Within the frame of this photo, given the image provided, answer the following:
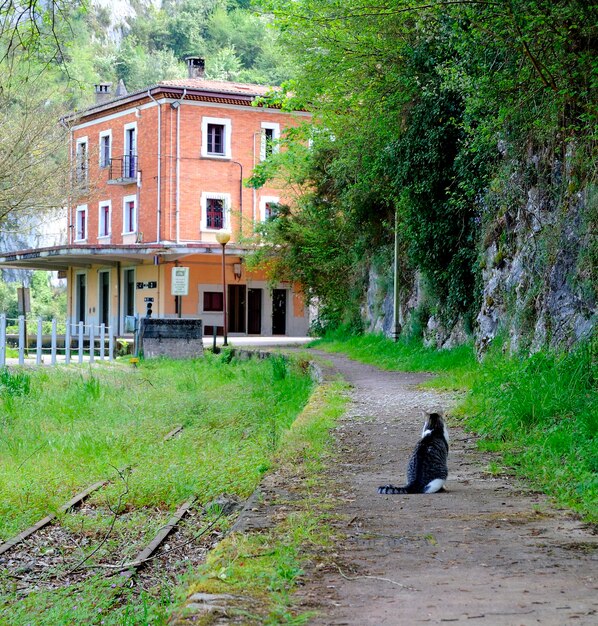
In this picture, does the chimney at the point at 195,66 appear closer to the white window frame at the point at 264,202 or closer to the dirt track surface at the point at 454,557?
the white window frame at the point at 264,202

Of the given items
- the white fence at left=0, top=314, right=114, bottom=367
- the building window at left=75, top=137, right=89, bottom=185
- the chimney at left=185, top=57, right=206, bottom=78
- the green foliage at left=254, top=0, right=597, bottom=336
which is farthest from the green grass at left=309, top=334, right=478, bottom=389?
the chimney at left=185, top=57, right=206, bottom=78

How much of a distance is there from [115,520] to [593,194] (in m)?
6.52

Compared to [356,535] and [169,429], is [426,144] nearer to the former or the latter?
[169,429]

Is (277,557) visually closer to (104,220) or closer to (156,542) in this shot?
(156,542)

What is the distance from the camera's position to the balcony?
4047 cm

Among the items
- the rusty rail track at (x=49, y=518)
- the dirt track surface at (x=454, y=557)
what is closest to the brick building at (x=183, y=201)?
the rusty rail track at (x=49, y=518)

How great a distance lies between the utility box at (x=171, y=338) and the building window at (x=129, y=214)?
14.9 metres

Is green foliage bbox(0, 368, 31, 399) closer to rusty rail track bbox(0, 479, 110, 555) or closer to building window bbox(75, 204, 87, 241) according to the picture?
rusty rail track bbox(0, 479, 110, 555)

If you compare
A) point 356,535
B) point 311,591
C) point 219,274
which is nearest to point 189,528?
point 356,535

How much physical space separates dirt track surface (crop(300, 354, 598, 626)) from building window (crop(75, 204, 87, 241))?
39033mm

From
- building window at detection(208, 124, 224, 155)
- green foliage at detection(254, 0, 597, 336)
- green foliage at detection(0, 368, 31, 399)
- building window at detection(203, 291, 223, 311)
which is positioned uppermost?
building window at detection(208, 124, 224, 155)

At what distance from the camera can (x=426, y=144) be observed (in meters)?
17.9

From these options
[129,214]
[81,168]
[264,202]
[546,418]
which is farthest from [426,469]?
[129,214]

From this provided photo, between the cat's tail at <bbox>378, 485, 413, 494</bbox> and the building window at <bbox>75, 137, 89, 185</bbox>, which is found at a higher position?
the building window at <bbox>75, 137, 89, 185</bbox>
